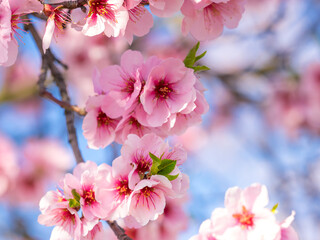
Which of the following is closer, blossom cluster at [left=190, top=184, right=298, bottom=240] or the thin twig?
blossom cluster at [left=190, top=184, right=298, bottom=240]

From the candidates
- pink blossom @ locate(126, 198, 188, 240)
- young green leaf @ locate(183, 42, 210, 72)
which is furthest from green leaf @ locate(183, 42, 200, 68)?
pink blossom @ locate(126, 198, 188, 240)

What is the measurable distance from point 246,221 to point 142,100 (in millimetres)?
460

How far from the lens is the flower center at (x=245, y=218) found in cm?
119

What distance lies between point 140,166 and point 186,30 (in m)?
0.50

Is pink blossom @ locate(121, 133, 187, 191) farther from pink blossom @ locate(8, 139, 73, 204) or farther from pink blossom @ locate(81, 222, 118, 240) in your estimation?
pink blossom @ locate(8, 139, 73, 204)

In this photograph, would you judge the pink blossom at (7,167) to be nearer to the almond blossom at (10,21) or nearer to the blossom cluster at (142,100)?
the blossom cluster at (142,100)

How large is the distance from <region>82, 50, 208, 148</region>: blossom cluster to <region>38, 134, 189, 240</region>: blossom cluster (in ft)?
0.30

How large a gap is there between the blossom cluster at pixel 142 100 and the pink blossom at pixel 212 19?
21 centimetres

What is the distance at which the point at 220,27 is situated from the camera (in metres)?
1.36

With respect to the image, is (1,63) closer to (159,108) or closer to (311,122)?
(159,108)

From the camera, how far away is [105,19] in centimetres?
110

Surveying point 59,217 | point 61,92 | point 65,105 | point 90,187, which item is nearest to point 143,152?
point 90,187

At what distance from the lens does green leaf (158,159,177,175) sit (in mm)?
1030

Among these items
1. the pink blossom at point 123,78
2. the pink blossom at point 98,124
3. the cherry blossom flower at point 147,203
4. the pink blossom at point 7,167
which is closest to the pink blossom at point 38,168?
the pink blossom at point 7,167
